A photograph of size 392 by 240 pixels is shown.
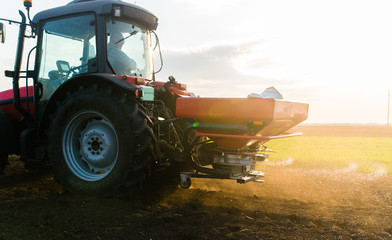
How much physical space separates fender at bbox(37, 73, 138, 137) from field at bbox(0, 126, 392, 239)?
1.04 metres

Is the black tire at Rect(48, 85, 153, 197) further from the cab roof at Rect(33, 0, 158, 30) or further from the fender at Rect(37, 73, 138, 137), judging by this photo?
the cab roof at Rect(33, 0, 158, 30)

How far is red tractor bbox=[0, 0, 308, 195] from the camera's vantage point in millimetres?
3842

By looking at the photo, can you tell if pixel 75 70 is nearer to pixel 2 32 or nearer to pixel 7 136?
pixel 2 32

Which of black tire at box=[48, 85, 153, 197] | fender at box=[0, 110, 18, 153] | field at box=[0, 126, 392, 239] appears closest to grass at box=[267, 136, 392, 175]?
field at box=[0, 126, 392, 239]

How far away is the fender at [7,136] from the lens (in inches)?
203

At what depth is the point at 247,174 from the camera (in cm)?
428

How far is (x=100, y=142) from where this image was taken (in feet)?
13.7

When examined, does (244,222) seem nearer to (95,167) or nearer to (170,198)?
(170,198)

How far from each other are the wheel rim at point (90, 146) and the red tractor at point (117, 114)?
0.04 ft

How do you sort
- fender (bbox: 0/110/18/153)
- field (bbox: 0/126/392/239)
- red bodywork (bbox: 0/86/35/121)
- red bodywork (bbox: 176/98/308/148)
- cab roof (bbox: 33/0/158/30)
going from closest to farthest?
field (bbox: 0/126/392/239) < red bodywork (bbox: 176/98/308/148) < cab roof (bbox: 33/0/158/30) < fender (bbox: 0/110/18/153) < red bodywork (bbox: 0/86/35/121)

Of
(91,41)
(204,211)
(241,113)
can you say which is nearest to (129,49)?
(91,41)

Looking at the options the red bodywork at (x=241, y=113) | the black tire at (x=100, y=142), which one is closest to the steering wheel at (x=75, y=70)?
the black tire at (x=100, y=142)

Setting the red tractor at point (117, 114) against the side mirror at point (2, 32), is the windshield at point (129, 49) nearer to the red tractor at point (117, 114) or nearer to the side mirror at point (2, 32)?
the red tractor at point (117, 114)

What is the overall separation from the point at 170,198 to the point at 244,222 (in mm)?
1229
